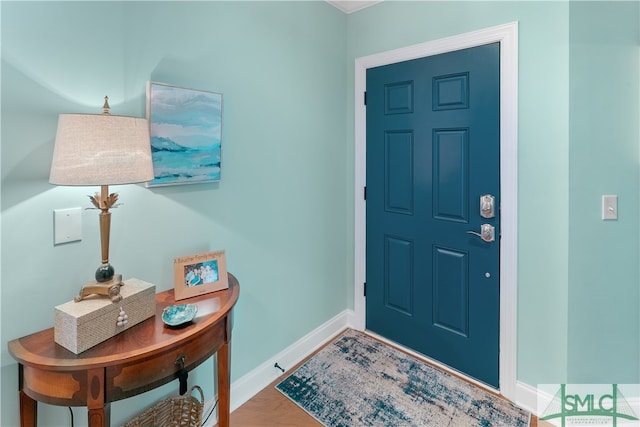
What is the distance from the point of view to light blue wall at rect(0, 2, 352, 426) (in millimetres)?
1098

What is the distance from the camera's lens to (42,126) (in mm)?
1126

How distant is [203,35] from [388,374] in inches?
86.3

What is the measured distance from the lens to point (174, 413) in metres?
1.49

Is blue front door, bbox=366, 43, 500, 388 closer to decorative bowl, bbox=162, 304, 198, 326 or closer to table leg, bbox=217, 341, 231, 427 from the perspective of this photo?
table leg, bbox=217, 341, 231, 427

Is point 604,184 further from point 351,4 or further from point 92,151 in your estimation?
point 92,151

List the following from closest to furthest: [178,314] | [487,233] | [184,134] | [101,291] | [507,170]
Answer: [101,291] → [178,314] → [184,134] → [507,170] → [487,233]

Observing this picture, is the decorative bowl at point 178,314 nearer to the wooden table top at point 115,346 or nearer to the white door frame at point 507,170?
the wooden table top at point 115,346

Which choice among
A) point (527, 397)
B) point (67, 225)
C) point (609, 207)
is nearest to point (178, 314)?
point (67, 225)

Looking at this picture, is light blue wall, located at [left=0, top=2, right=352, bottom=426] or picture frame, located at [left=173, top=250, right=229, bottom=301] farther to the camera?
picture frame, located at [left=173, top=250, right=229, bottom=301]

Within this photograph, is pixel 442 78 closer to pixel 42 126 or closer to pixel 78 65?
pixel 78 65

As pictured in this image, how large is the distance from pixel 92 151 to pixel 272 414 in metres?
1.57

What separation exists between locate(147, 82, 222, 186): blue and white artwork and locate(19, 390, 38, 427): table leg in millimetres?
823
